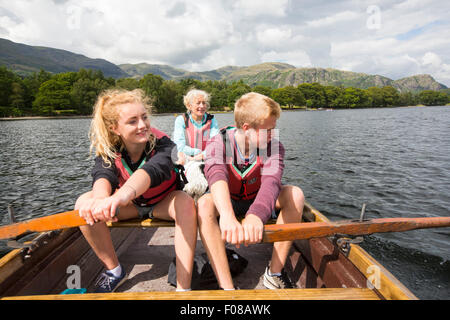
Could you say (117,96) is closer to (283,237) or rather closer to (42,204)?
(283,237)

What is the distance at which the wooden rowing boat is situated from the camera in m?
1.77

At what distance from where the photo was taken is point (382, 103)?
125m

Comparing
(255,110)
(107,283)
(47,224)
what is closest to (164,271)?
(107,283)

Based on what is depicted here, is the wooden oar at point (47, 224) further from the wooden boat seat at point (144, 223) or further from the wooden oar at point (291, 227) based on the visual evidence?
the wooden boat seat at point (144, 223)

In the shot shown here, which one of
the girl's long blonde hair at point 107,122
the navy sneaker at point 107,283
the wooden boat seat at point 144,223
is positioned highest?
the girl's long blonde hair at point 107,122

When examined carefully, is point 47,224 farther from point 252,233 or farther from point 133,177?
point 252,233

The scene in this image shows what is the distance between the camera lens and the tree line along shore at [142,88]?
65438 mm

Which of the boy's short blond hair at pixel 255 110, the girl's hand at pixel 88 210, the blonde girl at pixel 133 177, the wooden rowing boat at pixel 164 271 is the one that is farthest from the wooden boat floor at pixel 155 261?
the boy's short blond hair at pixel 255 110

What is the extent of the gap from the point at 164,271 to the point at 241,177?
1559mm

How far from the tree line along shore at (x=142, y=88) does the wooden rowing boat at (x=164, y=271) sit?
35.7 meters

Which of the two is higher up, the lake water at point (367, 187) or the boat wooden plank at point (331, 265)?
the boat wooden plank at point (331, 265)

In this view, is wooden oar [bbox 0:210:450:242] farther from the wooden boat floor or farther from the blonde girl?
the wooden boat floor

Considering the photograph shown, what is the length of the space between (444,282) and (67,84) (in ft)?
302

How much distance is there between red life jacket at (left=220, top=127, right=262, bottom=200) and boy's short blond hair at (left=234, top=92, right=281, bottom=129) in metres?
0.29
